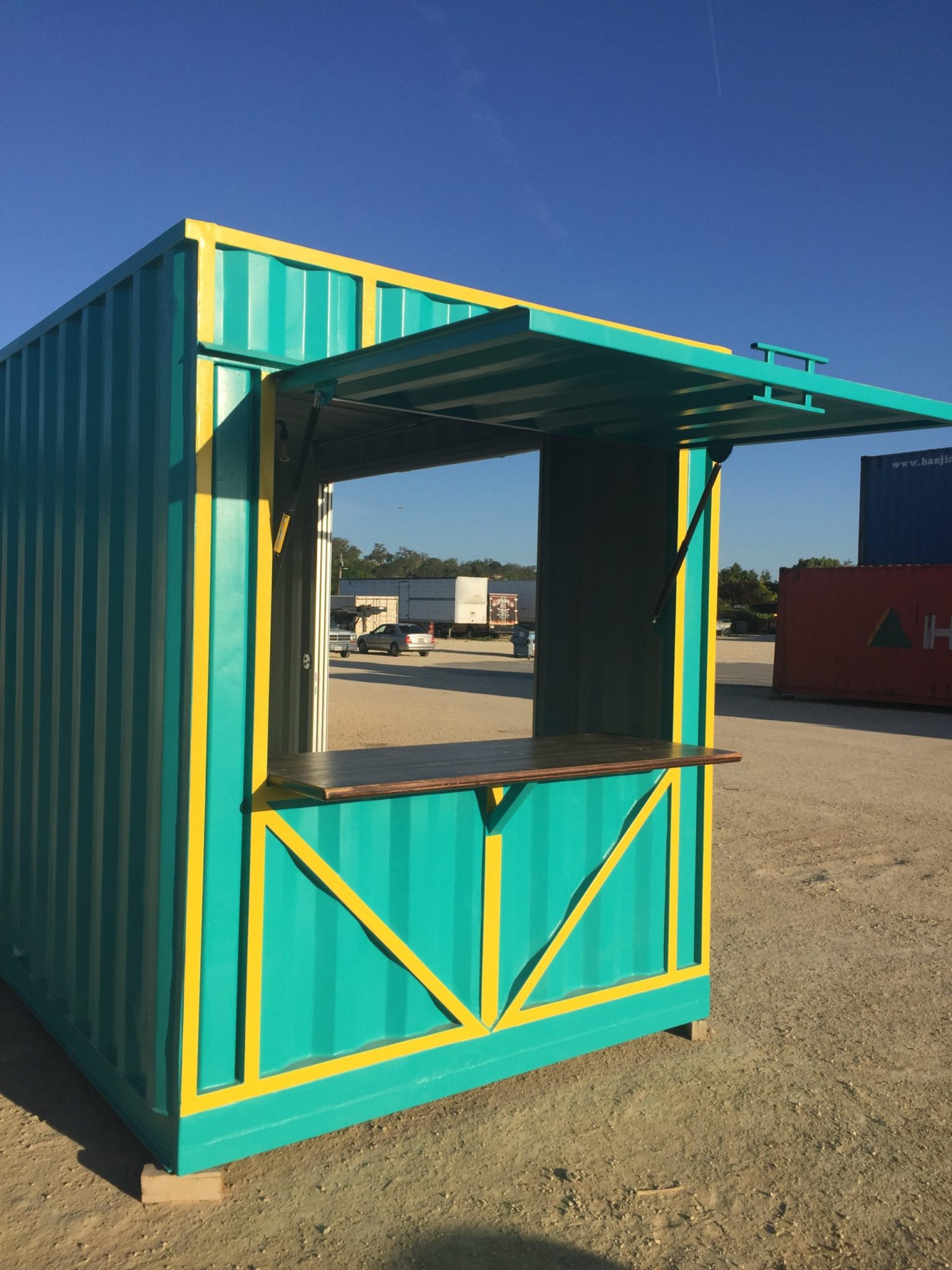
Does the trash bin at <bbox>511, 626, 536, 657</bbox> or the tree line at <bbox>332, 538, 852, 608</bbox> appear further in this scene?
the tree line at <bbox>332, 538, 852, 608</bbox>

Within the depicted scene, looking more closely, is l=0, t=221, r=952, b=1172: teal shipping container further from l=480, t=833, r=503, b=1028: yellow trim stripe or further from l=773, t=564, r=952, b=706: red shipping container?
l=773, t=564, r=952, b=706: red shipping container

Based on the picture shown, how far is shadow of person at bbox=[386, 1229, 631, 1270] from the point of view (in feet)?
10.1

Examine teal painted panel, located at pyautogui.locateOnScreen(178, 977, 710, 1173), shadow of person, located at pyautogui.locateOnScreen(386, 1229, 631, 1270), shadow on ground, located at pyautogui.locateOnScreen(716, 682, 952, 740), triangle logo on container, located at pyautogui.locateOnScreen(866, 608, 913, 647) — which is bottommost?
shadow of person, located at pyautogui.locateOnScreen(386, 1229, 631, 1270)

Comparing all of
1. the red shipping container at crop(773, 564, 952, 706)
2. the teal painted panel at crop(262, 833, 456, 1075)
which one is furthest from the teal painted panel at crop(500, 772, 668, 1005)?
the red shipping container at crop(773, 564, 952, 706)

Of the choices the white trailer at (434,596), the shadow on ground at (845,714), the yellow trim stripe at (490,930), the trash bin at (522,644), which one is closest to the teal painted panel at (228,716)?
the yellow trim stripe at (490,930)

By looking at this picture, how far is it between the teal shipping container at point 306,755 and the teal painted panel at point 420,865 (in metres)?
0.01

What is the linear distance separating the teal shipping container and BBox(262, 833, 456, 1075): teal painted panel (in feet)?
0.04

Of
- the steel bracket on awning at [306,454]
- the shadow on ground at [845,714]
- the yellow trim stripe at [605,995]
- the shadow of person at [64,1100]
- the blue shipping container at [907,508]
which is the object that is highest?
the blue shipping container at [907,508]

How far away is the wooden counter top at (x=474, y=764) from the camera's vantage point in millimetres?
3543

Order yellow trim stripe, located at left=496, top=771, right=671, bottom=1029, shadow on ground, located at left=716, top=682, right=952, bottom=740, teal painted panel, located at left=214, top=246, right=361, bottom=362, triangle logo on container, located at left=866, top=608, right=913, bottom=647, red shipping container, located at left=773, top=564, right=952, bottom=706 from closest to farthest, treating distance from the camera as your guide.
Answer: teal painted panel, located at left=214, top=246, right=361, bottom=362 → yellow trim stripe, located at left=496, top=771, right=671, bottom=1029 → shadow on ground, located at left=716, top=682, right=952, bottom=740 → red shipping container, located at left=773, top=564, right=952, bottom=706 → triangle logo on container, located at left=866, top=608, right=913, bottom=647

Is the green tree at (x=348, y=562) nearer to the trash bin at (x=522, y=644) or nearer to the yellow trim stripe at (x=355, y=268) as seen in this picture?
the trash bin at (x=522, y=644)

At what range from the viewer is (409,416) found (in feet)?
18.7

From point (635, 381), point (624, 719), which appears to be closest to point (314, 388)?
point (635, 381)

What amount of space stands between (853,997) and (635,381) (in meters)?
3.55
